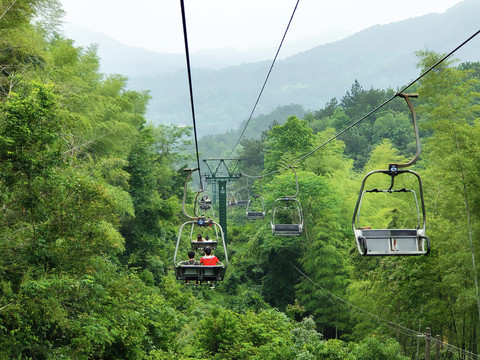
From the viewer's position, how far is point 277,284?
93.9 ft

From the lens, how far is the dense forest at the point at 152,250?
836cm

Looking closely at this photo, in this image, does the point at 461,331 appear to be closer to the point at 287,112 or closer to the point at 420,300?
the point at 420,300

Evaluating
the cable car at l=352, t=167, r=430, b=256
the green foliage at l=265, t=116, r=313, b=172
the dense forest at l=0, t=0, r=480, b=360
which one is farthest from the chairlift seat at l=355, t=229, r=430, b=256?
the green foliage at l=265, t=116, r=313, b=172

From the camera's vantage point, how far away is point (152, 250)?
24609 millimetres

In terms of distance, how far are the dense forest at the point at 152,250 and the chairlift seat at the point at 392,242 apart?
5.03m

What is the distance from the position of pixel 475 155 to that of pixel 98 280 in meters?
9.53

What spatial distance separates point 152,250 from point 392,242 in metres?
19.2

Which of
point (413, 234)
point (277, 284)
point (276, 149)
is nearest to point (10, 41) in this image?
point (413, 234)

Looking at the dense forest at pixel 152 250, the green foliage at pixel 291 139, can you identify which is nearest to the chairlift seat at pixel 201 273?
the dense forest at pixel 152 250

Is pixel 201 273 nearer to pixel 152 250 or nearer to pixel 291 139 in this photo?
pixel 152 250

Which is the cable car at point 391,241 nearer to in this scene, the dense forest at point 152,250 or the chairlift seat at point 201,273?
the chairlift seat at point 201,273

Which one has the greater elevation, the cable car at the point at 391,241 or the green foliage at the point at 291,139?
the green foliage at the point at 291,139

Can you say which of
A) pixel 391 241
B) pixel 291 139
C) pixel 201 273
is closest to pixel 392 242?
pixel 391 241

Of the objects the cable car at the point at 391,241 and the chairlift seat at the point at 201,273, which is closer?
the cable car at the point at 391,241
